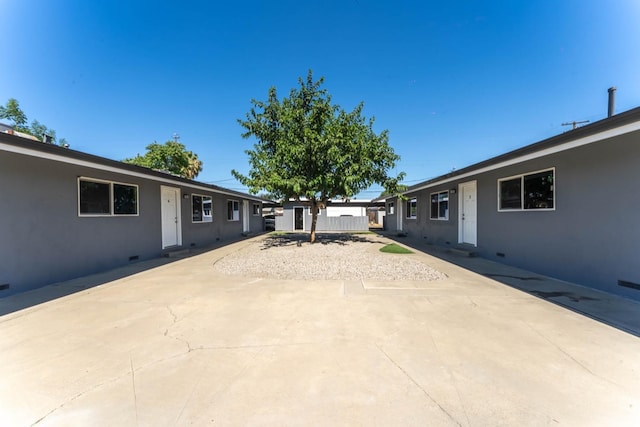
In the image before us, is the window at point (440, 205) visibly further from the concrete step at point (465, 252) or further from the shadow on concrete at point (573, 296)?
the shadow on concrete at point (573, 296)

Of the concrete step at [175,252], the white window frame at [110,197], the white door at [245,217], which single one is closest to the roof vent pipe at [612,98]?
the white window frame at [110,197]

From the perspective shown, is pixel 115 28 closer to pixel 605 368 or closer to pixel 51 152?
pixel 51 152

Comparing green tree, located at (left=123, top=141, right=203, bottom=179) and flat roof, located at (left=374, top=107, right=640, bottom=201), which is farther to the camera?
green tree, located at (left=123, top=141, right=203, bottom=179)

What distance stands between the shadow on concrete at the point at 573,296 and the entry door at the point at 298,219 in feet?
54.1

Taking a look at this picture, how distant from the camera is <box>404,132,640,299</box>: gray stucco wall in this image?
4273 millimetres

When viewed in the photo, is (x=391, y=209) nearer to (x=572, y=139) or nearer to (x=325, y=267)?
(x=325, y=267)

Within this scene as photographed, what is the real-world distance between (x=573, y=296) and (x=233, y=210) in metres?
14.7

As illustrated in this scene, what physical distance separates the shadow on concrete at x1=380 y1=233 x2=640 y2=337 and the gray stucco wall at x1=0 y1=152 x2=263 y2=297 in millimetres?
9113

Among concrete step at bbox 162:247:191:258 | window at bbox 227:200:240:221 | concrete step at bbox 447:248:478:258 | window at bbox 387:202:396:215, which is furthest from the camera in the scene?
window at bbox 387:202:396:215

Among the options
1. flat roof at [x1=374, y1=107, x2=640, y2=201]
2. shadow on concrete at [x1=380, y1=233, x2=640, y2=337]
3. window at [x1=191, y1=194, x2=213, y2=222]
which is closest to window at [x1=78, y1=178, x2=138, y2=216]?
window at [x1=191, y1=194, x2=213, y2=222]

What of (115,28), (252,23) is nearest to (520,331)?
(252,23)

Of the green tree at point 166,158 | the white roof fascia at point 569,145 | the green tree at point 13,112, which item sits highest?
the green tree at point 13,112

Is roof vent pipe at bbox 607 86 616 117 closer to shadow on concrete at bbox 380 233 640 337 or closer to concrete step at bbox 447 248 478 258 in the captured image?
shadow on concrete at bbox 380 233 640 337

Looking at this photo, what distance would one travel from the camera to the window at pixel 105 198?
6102mm
